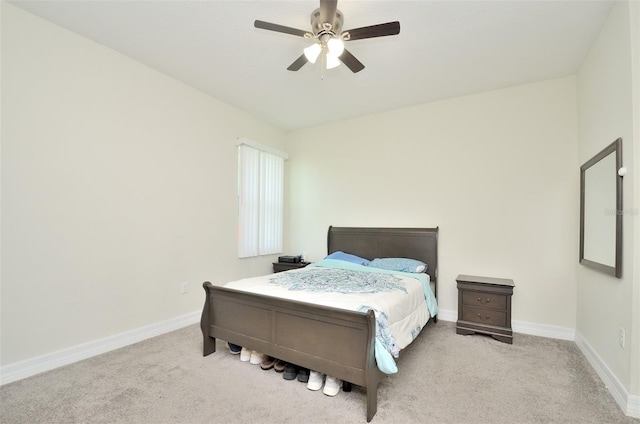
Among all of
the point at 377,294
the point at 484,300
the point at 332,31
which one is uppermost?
the point at 332,31

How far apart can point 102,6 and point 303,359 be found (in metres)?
3.02

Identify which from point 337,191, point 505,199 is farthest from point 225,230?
point 505,199

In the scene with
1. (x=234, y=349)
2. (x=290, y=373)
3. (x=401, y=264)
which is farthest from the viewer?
(x=401, y=264)

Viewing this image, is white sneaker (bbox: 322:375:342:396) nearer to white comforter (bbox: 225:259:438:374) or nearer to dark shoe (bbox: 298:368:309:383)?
dark shoe (bbox: 298:368:309:383)

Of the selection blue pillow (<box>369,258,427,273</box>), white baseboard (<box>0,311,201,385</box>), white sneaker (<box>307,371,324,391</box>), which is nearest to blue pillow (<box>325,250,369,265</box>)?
blue pillow (<box>369,258,427,273</box>)

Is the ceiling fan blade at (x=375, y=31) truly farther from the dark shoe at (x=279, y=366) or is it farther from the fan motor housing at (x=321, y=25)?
the dark shoe at (x=279, y=366)

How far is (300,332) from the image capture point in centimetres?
208

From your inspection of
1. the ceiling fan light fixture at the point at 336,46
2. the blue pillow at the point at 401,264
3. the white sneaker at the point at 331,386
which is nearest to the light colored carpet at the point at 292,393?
the white sneaker at the point at 331,386

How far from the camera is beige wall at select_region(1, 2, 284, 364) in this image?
2.19 metres

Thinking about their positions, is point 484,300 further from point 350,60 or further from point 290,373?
point 350,60

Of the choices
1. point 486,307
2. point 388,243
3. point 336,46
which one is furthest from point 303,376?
point 336,46

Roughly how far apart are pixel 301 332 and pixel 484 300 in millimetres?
2081

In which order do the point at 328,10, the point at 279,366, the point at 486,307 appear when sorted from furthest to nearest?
1. the point at 486,307
2. the point at 279,366
3. the point at 328,10

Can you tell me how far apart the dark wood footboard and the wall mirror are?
1.89m
